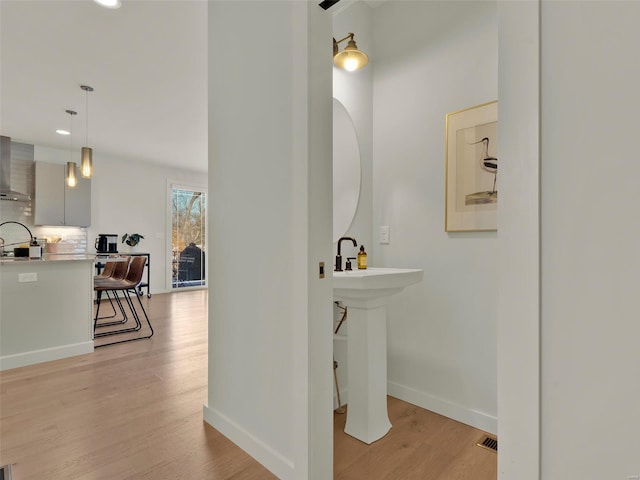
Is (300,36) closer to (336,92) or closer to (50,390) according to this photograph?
(336,92)

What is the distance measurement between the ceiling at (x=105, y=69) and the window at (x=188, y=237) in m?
2.28

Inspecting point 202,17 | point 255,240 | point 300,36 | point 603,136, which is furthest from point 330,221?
point 202,17

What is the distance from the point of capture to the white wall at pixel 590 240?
2.21 feet

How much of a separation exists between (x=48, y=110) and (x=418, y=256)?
4.76m

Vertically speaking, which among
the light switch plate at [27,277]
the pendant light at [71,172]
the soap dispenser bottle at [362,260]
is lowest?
the light switch plate at [27,277]

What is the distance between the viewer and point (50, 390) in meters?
2.31

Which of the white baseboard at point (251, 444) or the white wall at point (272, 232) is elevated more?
the white wall at point (272, 232)

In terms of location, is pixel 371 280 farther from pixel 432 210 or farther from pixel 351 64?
pixel 351 64

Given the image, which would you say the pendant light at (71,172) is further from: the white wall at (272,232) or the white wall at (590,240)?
the white wall at (590,240)

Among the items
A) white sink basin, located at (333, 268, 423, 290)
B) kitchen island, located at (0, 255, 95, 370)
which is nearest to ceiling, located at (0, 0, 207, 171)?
kitchen island, located at (0, 255, 95, 370)

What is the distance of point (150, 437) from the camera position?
1.74m

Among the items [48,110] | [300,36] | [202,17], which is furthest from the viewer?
[48,110]

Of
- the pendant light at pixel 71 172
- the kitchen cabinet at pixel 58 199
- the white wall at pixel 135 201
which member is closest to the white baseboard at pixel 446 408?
the pendant light at pixel 71 172

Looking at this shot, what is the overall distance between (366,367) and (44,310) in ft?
9.69
